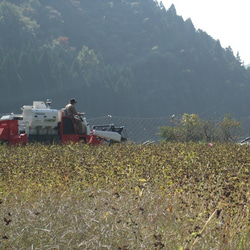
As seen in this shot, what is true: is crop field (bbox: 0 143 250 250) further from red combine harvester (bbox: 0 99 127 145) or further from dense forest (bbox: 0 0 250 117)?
dense forest (bbox: 0 0 250 117)

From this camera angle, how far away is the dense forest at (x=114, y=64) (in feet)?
371

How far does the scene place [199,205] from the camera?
25.2ft

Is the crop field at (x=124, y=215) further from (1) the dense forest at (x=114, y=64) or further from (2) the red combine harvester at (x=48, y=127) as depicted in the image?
(1) the dense forest at (x=114, y=64)

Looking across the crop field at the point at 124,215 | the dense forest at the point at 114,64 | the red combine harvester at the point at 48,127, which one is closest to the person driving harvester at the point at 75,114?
the red combine harvester at the point at 48,127

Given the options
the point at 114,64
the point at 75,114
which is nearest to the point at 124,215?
→ the point at 75,114

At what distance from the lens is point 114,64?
157m

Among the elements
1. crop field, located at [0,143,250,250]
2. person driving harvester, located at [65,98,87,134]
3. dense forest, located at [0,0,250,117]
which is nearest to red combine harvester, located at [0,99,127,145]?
person driving harvester, located at [65,98,87,134]

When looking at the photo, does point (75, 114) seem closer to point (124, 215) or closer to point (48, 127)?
point (48, 127)

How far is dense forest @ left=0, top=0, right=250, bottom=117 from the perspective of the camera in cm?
11312

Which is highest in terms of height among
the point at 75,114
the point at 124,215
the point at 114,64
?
the point at 114,64

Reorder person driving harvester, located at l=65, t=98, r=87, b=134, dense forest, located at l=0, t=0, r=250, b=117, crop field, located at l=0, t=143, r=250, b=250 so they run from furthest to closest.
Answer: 1. dense forest, located at l=0, t=0, r=250, b=117
2. person driving harvester, located at l=65, t=98, r=87, b=134
3. crop field, located at l=0, t=143, r=250, b=250

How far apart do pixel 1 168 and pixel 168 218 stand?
538 centimetres

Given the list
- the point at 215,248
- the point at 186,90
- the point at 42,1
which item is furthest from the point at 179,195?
the point at 42,1

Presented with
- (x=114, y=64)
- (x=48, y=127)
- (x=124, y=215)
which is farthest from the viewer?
(x=114, y=64)
